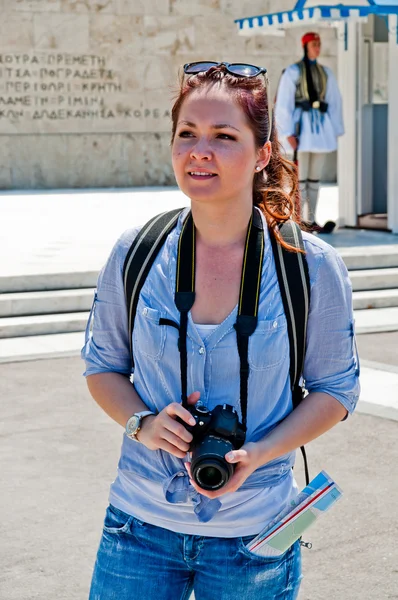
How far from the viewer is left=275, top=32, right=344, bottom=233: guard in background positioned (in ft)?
38.6

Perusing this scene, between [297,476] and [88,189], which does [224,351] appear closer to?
[297,476]

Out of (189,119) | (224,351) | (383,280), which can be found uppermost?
(189,119)

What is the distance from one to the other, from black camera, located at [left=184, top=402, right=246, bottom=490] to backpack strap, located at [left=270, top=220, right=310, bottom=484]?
0.86 ft

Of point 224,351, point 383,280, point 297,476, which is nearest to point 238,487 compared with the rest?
point 224,351

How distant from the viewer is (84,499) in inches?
200

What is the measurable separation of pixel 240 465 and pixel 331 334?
40 centimetres

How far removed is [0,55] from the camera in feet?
61.2

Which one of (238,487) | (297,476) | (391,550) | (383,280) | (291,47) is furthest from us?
(291,47)

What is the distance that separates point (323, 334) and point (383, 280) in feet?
28.2

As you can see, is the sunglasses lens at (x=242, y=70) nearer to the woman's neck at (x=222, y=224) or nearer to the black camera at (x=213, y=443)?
the woman's neck at (x=222, y=224)

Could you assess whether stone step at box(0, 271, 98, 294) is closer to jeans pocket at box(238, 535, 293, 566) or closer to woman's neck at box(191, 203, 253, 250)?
woman's neck at box(191, 203, 253, 250)

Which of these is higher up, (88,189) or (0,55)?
(0,55)

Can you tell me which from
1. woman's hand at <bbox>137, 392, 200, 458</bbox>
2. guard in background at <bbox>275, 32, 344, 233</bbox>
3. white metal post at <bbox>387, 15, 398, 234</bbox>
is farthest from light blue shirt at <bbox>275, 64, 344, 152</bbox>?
woman's hand at <bbox>137, 392, 200, 458</bbox>

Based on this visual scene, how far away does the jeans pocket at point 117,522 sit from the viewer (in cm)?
224
